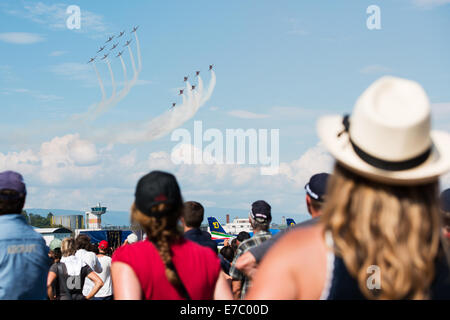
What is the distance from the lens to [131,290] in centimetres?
306

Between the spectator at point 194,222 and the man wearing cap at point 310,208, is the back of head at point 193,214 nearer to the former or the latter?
the spectator at point 194,222

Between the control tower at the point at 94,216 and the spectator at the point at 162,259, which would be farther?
the control tower at the point at 94,216

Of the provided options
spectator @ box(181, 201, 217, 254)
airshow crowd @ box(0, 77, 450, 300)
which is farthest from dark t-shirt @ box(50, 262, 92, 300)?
airshow crowd @ box(0, 77, 450, 300)

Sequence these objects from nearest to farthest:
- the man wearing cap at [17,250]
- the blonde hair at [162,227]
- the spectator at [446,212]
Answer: the blonde hair at [162,227], the man wearing cap at [17,250], the spectator at [446,212]

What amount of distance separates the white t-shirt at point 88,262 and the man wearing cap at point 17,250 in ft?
14.7

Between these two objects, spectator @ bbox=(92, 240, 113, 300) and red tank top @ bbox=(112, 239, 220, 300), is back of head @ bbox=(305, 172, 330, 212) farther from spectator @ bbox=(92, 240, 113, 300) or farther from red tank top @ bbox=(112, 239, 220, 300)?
spectator @ bbox=(92, 240, 113, 300)

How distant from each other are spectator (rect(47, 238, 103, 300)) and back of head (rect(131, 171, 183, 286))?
5.41 m

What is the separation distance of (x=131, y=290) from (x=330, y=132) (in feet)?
4.90

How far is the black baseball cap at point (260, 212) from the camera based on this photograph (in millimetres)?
6246

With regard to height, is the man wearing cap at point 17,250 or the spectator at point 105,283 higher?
the man wearing cap at point 17,250

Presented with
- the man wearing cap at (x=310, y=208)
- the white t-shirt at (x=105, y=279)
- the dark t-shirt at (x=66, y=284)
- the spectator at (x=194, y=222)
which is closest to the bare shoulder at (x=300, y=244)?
the man wearing cap at (x=310, y=208)

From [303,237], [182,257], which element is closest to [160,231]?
[182,257]

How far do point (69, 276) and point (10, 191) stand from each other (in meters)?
4.47
